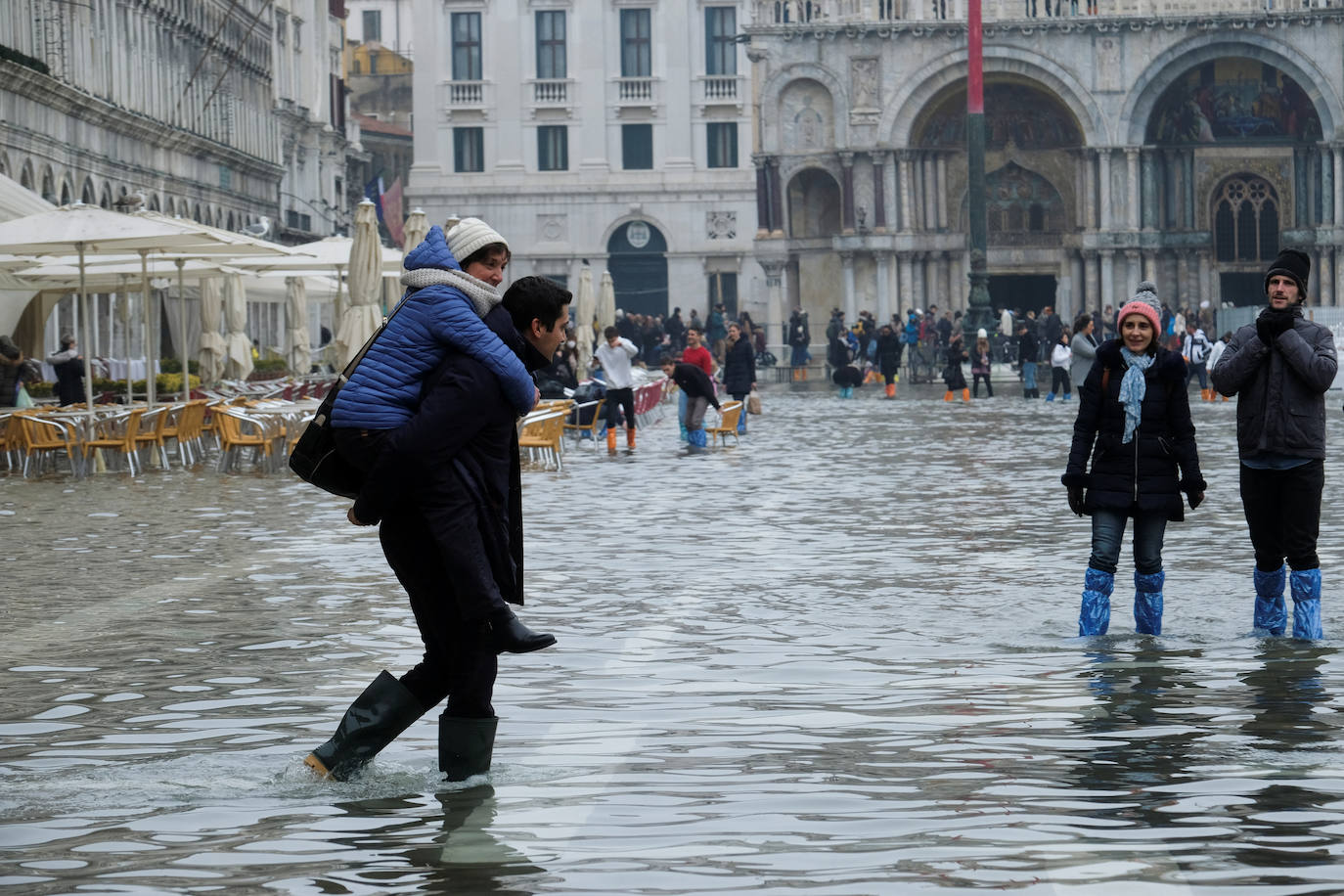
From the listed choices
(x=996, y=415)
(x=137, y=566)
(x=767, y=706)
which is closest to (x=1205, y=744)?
(x=767, y=706)

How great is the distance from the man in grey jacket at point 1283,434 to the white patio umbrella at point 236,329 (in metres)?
24.9

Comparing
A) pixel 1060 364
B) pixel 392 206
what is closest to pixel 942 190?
pixel 392 206

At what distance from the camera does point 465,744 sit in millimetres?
6906

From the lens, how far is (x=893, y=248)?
60.5m

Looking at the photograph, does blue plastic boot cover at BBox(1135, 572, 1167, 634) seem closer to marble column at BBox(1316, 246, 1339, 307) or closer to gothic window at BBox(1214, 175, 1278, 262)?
marble column at BBox(1316, 246, 1339, 307)

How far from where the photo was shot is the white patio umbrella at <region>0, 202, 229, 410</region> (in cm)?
2291

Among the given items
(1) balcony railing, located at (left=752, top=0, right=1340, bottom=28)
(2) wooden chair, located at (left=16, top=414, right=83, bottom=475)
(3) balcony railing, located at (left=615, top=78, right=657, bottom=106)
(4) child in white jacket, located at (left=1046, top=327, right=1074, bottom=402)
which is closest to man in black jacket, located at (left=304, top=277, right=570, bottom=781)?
(2) wooden chair, located at (left=16, top=414, right=83, bottom=475)

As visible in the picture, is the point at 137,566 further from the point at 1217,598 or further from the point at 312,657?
the point at 1217,598

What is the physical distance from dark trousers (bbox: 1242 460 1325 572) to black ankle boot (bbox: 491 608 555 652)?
168 inches

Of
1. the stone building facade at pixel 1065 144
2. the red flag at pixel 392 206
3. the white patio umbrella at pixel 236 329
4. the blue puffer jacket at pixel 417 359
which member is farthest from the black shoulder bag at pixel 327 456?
the red flag at pixel 392 206

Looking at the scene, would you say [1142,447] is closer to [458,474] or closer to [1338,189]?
[458,474]

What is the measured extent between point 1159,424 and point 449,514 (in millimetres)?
4455

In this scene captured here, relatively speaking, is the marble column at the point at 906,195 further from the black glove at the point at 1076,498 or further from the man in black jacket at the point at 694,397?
the black glove at the point at 1076,498

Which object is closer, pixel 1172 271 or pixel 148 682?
pixel 148 682
